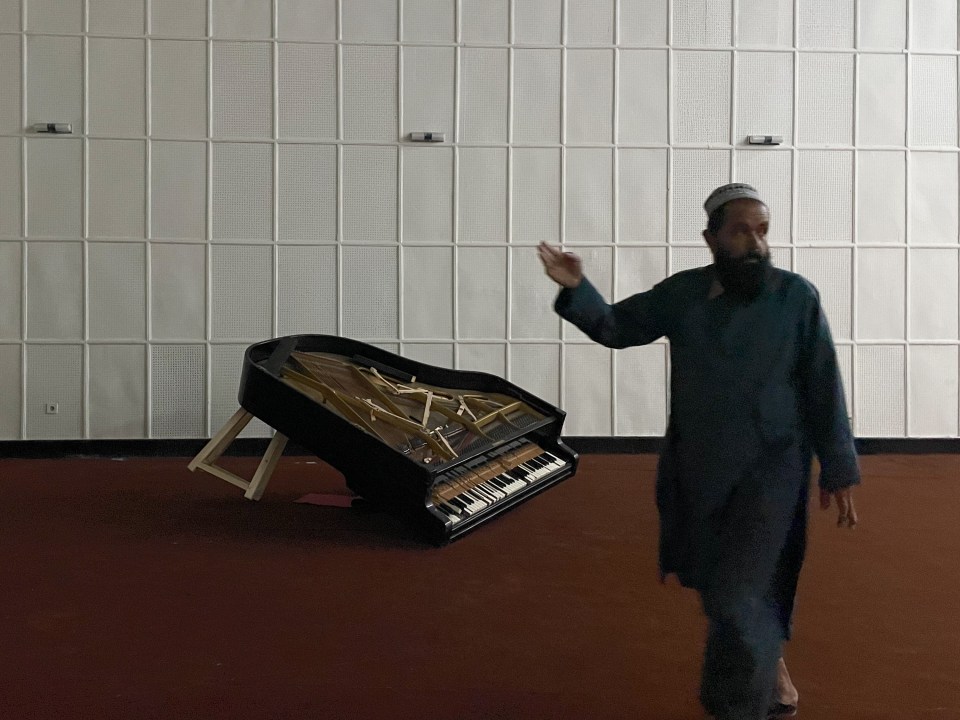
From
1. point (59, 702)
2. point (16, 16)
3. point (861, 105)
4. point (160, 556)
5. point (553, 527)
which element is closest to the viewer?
point (59, 702)

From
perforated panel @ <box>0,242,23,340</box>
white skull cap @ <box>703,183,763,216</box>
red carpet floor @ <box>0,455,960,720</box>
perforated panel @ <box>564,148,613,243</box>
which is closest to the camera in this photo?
white skull cap @ <box>703,183,763,216</box>

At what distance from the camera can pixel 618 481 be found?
20.9 ft

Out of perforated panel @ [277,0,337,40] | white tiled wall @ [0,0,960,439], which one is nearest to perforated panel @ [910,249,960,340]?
white tiled wall @ [0,0,960,439]

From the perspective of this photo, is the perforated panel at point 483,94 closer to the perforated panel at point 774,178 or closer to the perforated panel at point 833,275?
the perforated panel at point 774,178

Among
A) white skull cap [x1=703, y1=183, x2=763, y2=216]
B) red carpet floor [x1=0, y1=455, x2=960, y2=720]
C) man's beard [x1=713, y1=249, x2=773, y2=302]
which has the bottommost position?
red carpet floor [x1=0, y1=455, x2=960, y2=720]

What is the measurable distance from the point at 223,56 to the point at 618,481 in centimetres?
448

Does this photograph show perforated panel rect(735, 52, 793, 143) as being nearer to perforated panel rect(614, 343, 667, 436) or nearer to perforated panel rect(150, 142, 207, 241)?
perforated panel rect(614, 343, 667, 436)

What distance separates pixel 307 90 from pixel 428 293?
1.87 metres

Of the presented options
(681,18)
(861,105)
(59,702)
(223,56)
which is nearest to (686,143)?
(681,18)

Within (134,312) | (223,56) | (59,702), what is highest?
(223,56)

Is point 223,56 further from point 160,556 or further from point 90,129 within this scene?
point 160,556

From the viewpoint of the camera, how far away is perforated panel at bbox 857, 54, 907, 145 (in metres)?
7.52

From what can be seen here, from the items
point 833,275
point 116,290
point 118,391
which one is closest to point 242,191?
point 116,290

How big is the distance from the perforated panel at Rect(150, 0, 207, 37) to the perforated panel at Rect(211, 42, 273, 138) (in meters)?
0.25
